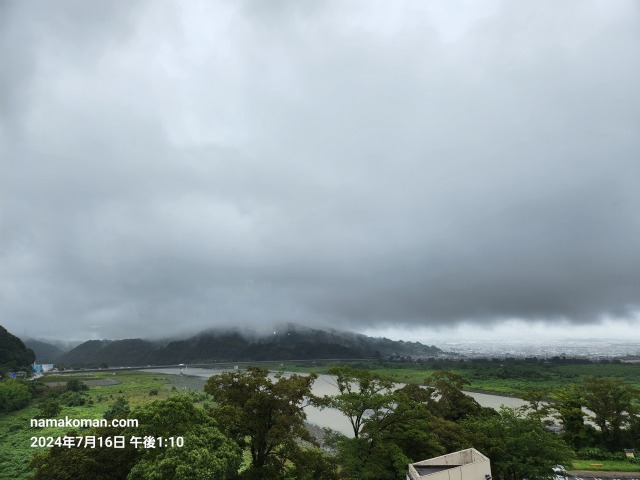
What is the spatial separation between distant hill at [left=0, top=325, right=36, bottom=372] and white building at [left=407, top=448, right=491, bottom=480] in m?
134

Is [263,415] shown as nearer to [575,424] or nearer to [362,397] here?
[362,397]

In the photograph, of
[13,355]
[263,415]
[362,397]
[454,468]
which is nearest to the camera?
[454,468]

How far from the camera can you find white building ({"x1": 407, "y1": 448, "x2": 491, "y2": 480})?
1609cm

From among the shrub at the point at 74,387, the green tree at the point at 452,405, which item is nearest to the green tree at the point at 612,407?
the green tree at the point at 452,405

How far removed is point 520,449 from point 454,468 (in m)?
11.0

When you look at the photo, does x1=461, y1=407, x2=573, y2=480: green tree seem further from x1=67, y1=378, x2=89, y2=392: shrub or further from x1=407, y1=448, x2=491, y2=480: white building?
x1=67, y1=378, x2=89, y2=392: shrub

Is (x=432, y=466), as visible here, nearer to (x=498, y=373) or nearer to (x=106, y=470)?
(x=106, y=470)

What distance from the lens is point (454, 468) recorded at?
16.4m

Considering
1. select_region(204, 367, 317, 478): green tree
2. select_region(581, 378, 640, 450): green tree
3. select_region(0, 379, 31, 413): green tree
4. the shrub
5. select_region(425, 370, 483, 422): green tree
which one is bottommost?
the shrub

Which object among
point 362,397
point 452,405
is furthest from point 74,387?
point 362,397

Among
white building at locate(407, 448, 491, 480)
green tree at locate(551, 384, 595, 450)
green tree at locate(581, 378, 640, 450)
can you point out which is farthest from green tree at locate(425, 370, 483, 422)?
green tree at locate(581, 378, 640, 450)

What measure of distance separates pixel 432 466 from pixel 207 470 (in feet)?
36.4

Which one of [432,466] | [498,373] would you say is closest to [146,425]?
[432,466]

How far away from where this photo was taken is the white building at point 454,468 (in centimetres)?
1609
